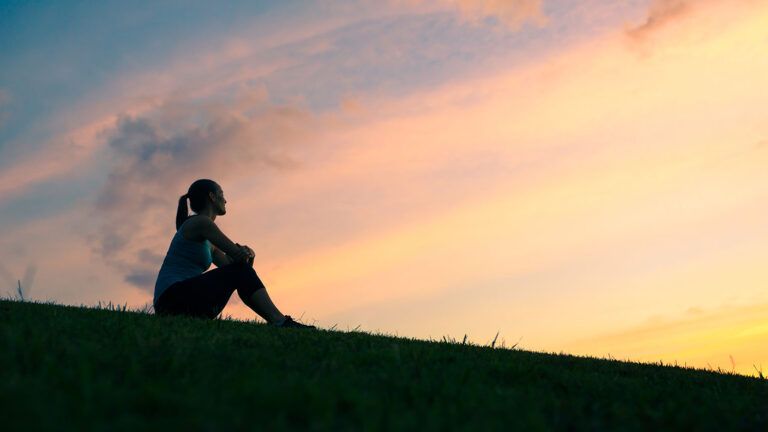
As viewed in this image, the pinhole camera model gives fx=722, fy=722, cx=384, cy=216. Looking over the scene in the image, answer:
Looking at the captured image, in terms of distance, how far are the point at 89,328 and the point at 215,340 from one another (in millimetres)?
1495

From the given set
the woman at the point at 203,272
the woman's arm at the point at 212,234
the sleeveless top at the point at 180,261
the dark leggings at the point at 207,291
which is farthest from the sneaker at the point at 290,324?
the sleeveless top at the point at 180,261

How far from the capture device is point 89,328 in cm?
789

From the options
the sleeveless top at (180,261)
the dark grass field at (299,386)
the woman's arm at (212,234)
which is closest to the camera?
the dark grass field at (299,386)

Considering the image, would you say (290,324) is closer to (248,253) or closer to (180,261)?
(248,253)

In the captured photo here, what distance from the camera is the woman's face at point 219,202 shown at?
11391mm

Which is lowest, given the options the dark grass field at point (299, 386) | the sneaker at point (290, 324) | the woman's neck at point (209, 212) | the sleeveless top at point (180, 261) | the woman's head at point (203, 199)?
the dark grass field at point (299, 386)

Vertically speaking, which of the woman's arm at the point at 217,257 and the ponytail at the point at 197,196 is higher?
the ponytail at the point at 197,196

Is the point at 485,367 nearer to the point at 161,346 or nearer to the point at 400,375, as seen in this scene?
the point at 400,375

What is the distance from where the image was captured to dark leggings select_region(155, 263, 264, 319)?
35.6ft

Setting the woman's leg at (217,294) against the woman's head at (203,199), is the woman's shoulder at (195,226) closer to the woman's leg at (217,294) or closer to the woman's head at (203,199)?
the woman's head at (203,199)

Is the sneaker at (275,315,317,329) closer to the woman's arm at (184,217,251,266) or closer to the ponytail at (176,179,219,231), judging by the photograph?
the woman's arm at (184,217,251,266)

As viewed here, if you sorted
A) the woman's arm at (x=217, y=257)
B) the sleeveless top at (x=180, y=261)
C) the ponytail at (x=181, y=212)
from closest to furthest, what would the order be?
the sleeveless top at (x=180, y=261), the ponytail at (x=181, y=212), the woman's arm at (x=217, y=257)

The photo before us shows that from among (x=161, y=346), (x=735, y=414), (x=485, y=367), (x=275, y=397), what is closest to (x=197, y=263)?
(x=161, y=346)

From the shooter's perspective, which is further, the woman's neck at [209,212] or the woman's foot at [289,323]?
the woman's neck at [209,212]
